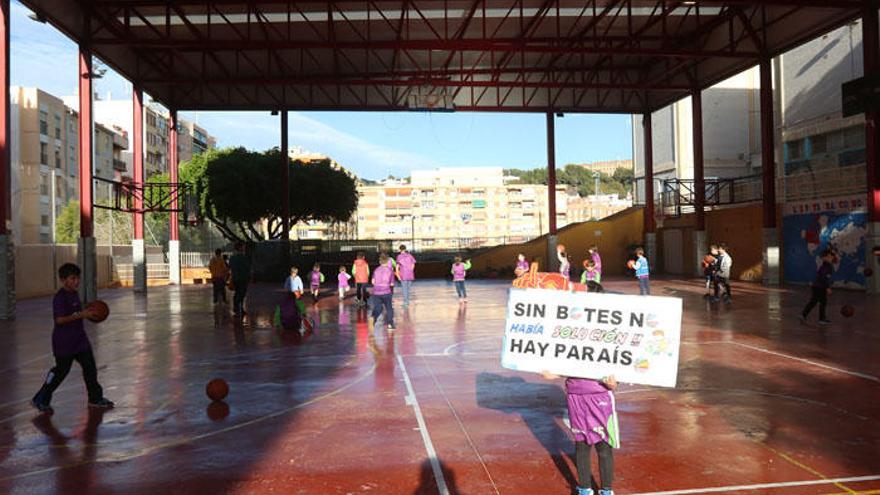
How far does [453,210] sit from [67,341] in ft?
384

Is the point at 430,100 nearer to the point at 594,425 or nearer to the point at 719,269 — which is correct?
the point at 719,269

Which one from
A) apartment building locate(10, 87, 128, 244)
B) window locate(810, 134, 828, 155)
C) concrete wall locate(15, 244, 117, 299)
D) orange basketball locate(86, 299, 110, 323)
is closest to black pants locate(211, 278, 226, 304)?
concrete wall locate(15, 244, 117, 299)

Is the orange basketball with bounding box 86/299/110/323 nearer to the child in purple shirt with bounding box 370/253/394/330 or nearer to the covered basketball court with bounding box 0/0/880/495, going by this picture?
the covered basketball court with bounding box 0/0/880/495

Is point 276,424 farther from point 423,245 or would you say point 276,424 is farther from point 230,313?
point 423,245

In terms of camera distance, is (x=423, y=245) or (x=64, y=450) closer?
(x=64, y=450)

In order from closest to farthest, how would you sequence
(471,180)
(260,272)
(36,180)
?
(260,272) → (36,180) → (471,180)

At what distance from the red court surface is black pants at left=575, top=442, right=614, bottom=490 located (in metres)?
0.37

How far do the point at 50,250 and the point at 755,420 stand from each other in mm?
30514

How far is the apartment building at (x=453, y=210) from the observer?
12338 centimetres

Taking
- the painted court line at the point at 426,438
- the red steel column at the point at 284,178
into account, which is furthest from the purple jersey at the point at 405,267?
the red steel column at the point at 284,178

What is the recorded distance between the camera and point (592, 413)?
4.55 meters

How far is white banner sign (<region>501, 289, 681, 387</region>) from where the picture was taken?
15.1 feet

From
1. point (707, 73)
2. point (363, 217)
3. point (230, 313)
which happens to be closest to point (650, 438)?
point (230, 313)

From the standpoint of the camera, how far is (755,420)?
6684mm
